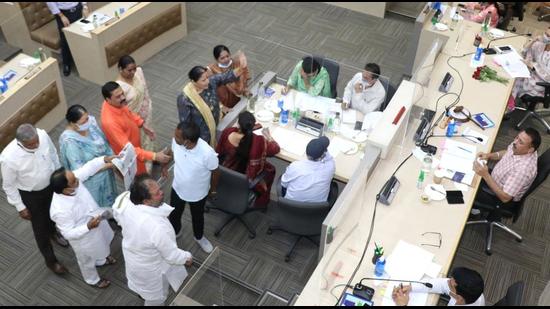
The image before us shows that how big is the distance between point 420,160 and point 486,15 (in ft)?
8.75

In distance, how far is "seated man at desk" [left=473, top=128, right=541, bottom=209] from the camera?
392 centimetres

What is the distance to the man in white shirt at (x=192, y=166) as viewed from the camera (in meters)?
3.57

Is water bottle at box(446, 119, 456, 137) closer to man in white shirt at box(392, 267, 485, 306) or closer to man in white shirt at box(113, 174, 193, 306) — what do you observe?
man in white shirt at box(392, 267, 485, 306)

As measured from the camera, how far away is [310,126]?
177 inches

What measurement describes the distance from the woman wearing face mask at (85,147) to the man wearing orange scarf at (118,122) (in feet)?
0.26

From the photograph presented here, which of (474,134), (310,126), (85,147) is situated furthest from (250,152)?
(474,134)

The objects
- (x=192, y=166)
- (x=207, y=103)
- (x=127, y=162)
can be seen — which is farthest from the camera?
(x=207, y=103)

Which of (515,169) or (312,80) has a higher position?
(515,169)

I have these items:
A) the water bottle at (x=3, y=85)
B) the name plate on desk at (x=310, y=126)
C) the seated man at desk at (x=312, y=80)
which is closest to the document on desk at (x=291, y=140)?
the name plate on desk at (x=310, y=126)

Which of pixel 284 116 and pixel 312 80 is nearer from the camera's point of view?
pixel 284 116

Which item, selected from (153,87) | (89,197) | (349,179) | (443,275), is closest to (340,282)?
(443,275)

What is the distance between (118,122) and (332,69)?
2.12 meters

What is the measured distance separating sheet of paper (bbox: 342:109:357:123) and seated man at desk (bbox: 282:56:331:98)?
37cm

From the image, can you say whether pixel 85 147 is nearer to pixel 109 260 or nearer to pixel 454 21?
pixel 109 260
